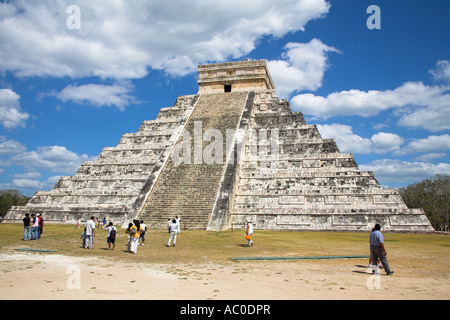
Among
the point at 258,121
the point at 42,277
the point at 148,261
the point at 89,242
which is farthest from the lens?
the point at 258,121

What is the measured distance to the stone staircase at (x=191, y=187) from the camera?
1535 centimetres

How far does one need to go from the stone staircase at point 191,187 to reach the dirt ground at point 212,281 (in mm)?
7316

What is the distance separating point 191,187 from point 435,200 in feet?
74.6

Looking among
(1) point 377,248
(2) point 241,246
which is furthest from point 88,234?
(1) point 377,248

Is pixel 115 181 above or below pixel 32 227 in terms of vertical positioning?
above

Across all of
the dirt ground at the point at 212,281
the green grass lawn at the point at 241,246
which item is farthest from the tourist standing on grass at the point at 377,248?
the green grass lawn at the point at 241,246

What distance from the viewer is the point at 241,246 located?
424 inches

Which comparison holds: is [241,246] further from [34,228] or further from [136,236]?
[34,228]

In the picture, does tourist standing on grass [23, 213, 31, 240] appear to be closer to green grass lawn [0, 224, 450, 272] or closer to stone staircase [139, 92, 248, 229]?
green grass lawn [0, 224, 450, 272]

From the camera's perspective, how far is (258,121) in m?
21.5

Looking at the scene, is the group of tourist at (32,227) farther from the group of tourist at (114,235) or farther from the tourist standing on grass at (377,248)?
the tourist standing on grass at (377,248)
